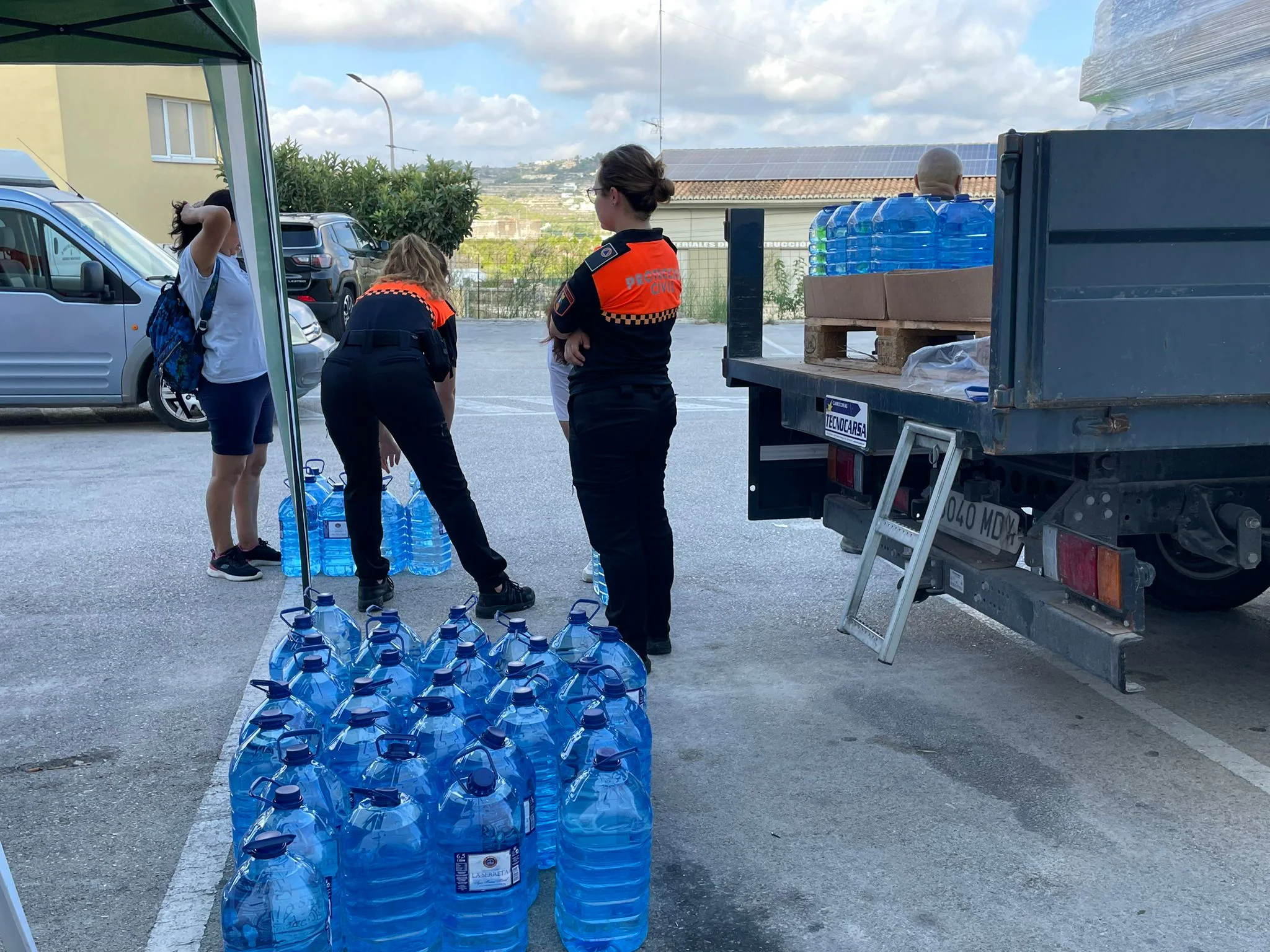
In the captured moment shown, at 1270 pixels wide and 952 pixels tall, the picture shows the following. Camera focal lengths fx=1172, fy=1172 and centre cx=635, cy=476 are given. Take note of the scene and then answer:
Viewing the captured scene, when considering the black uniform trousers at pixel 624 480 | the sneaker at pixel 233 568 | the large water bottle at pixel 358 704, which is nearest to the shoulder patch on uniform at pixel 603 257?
the black uniform trousers at pixel 624 480

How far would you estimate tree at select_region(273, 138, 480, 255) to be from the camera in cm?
2731

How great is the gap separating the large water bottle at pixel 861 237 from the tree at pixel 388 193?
72.2 feet

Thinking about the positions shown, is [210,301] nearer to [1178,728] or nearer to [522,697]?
[522,697]

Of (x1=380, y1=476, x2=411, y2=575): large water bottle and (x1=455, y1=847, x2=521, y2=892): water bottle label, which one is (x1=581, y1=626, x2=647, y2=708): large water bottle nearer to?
(x1=455, y1=847, x2=521, y2=892): water bottle label

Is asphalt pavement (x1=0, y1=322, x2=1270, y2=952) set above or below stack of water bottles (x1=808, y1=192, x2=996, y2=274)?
below

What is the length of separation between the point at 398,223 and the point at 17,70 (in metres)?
8.45

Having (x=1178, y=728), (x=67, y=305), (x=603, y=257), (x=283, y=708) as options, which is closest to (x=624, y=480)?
(x=603, y=257)

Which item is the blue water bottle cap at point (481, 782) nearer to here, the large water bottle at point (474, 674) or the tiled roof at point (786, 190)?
the large water bottle at point (474, 674)

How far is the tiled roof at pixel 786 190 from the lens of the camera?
39656 millimetres

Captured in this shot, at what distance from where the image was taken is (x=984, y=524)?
445 cm

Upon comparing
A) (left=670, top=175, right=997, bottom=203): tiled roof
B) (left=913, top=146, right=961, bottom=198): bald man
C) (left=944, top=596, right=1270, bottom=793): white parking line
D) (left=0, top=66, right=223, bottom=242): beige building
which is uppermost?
(left=0, top=66, right=223, bottom=242): beige building

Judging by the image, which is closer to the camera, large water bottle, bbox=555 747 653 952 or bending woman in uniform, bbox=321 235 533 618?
large water bottle, bbox=555 747 653 952

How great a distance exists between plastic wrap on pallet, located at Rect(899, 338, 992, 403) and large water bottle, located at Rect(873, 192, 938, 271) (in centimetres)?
55

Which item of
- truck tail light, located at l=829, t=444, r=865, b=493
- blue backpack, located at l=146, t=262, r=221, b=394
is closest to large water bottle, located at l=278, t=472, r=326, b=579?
blue backpack, located at l=146, t=262, r=221, b=394
